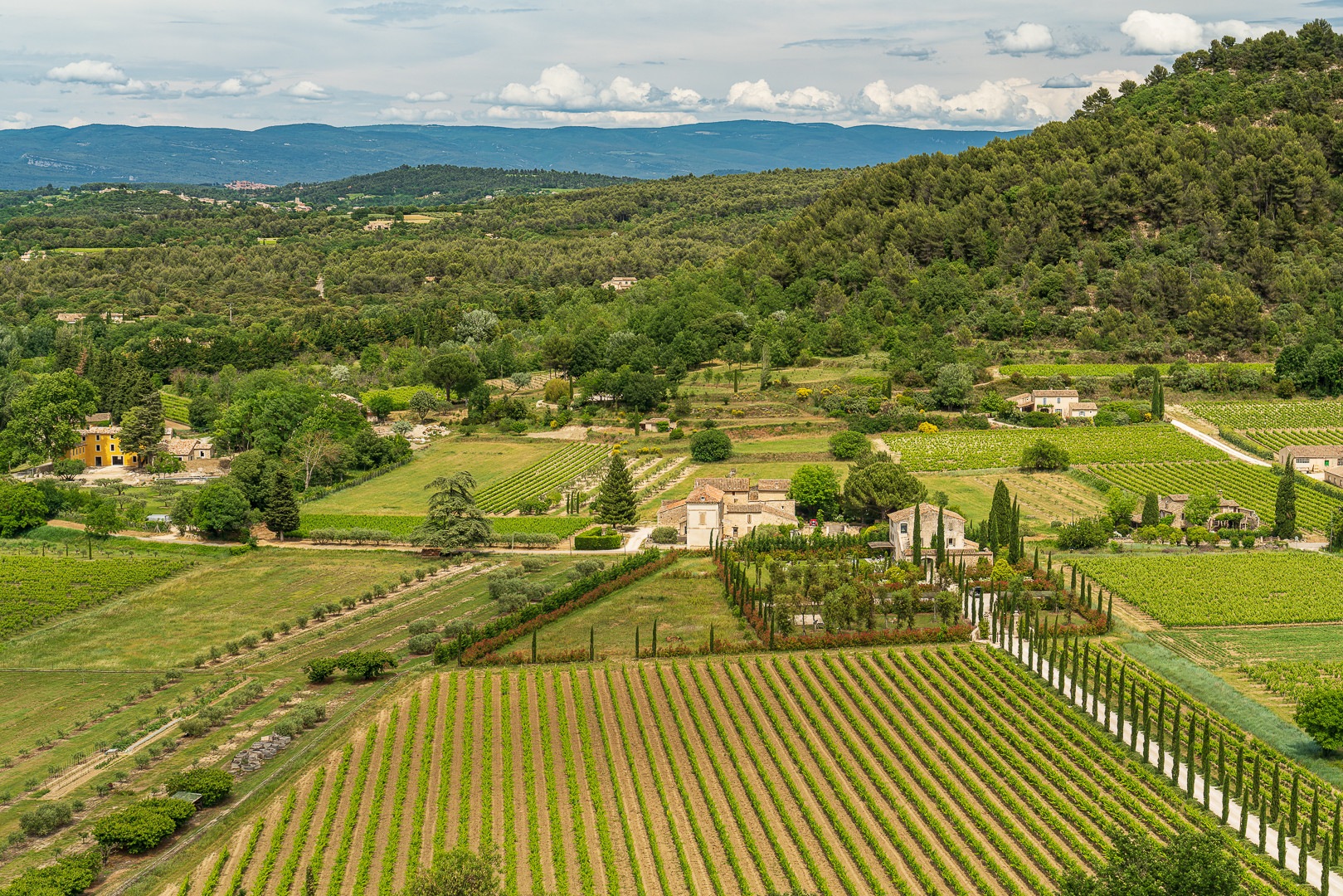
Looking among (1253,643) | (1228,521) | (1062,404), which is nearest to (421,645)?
(1253,643)

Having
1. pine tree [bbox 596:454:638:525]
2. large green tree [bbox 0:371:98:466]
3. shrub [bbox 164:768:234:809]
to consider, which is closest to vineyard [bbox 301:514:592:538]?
pine tree [bbox 596:454:638:525]

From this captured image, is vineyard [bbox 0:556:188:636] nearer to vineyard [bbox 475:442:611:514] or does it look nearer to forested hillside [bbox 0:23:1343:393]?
vineyard [bbox 475:442:611:514]

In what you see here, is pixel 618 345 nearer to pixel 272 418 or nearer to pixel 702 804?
pixel 272 418

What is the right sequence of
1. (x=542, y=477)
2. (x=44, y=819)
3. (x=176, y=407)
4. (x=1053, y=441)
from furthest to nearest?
1. (x=176, y=407)
2. (x=1053, y=441)
3. (x=542, y=477)
4. (x=44, y=819)

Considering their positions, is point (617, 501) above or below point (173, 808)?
above

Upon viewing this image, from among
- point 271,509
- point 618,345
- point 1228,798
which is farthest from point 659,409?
point 1228,798

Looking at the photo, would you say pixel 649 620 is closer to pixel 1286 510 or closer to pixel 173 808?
pixel 173 808
